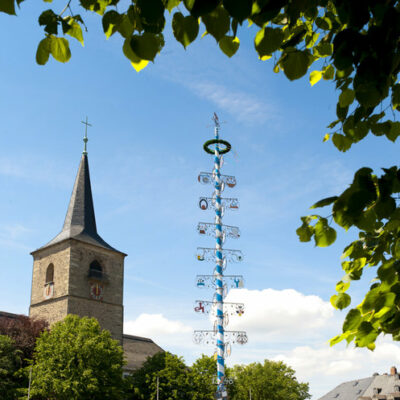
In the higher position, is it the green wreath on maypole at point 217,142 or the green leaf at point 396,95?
the green wreath on maypole at point 217,142

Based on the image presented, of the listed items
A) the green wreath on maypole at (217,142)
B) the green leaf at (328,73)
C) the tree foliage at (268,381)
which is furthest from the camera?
the tree foliage at (268,381)

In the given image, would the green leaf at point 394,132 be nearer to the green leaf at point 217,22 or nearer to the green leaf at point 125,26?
the green leaf at point 217,22

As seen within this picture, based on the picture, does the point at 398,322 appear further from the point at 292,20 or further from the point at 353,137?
the point at 292,20

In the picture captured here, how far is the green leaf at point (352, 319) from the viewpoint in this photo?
9.96 feet

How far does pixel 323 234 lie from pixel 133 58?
4.71ft

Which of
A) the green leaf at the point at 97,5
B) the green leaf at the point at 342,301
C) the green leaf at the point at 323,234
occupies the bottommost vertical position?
the green leaf at the point at 342,301

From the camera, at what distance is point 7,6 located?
2617mm

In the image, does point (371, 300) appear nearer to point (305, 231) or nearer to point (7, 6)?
point (305, 231)

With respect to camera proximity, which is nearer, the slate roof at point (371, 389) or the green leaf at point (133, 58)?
the green leaf at point (133, 58)

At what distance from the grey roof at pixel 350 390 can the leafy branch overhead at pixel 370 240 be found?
218 feet

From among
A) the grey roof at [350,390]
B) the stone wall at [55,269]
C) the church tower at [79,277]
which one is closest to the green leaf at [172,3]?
the church tower at [79,277]

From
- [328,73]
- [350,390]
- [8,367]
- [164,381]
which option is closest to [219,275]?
[164,381]

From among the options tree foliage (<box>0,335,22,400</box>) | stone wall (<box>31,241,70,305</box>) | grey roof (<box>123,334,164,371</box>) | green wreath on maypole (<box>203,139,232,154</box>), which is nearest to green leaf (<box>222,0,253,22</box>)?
tree foliage (<box>0,335,22,400</box>)

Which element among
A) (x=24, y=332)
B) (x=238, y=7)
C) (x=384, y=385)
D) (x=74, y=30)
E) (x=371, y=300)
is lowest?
(x=371, y=300)
